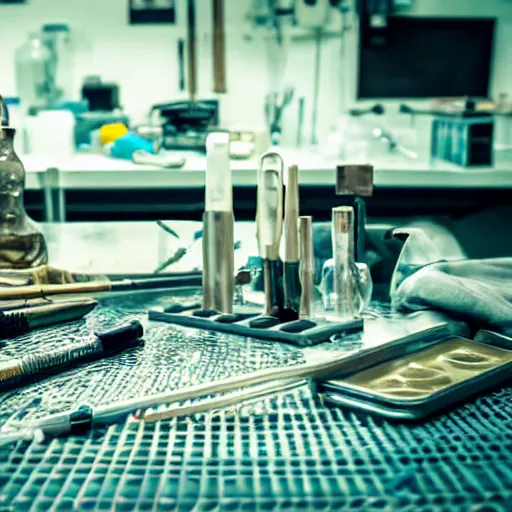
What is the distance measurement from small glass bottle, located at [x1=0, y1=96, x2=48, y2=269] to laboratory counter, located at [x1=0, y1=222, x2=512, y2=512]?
10.9 inches

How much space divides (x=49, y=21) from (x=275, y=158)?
2190 mm

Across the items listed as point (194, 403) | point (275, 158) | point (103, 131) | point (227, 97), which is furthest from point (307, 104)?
point (194, 403)

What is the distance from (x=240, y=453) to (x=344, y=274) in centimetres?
45

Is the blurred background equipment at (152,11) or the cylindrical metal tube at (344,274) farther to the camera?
the blurred background equipment at (152,11)

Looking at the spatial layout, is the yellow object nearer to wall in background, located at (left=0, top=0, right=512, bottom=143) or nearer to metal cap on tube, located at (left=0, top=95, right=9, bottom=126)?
wall in background, located at (left=0, top=0, right=512, bottom=143)

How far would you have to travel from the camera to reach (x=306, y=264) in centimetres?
101

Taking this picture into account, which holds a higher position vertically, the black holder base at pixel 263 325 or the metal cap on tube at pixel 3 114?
the metal cap on tube at pixel 3 114

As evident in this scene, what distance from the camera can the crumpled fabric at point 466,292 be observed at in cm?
95

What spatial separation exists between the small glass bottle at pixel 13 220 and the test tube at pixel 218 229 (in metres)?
0.28

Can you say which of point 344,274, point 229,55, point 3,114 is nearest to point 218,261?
point 344,274

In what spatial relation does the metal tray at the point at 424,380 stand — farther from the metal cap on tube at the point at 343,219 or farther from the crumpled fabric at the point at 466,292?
the metal cap on tube at the point at 343,219

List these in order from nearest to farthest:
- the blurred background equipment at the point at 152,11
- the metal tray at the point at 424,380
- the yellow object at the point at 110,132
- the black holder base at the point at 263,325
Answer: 1. the metal tray at the point at 424,380
2. the black holder base at the point at 263,325
3. the yellow object at the point at 110,132
4. the blurred background equipment at the point at 152,11

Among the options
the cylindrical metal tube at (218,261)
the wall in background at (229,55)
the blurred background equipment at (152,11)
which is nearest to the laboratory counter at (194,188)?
the wall in background at (229,55)

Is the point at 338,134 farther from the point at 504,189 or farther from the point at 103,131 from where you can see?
the point at 103,131
